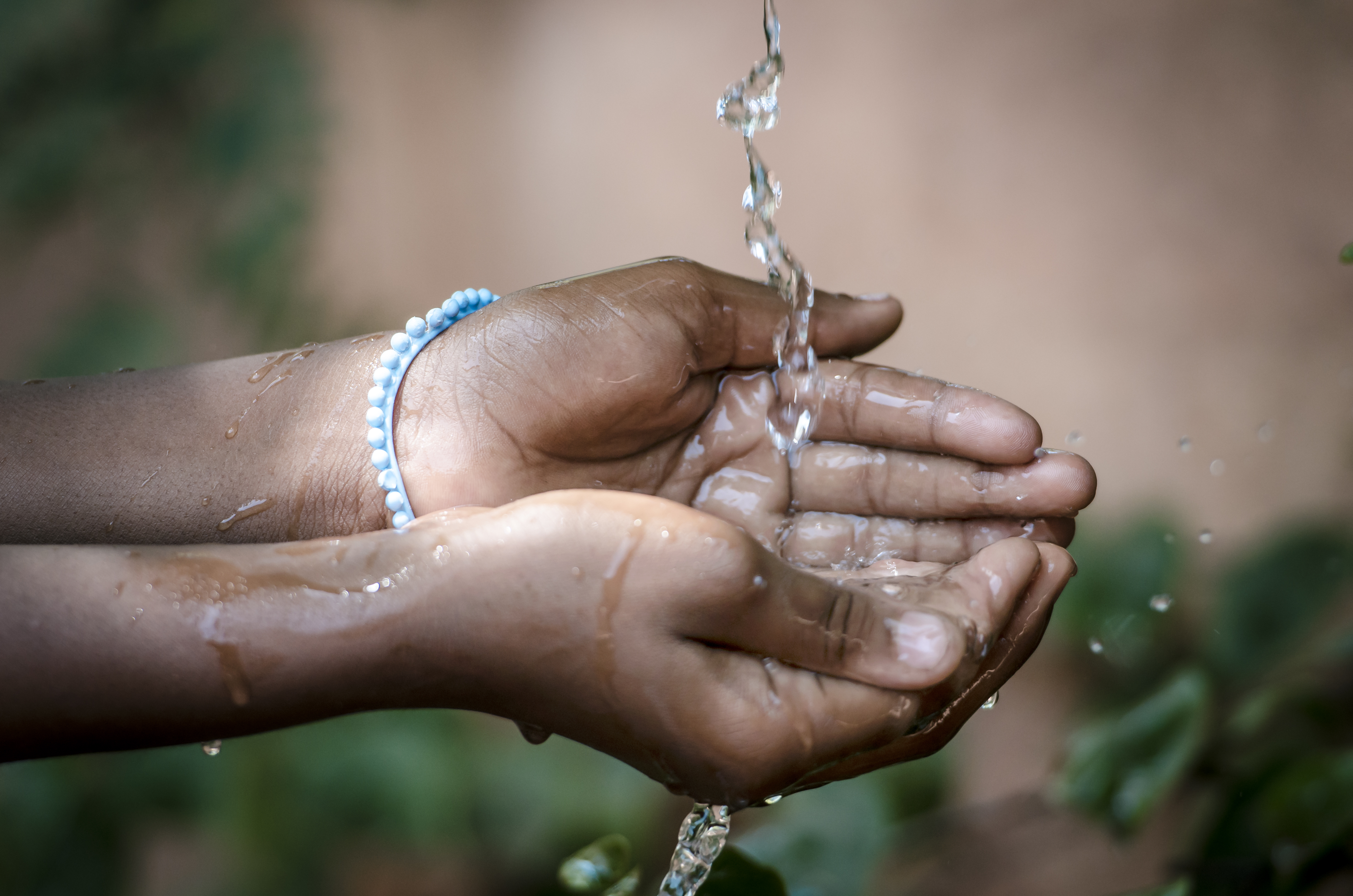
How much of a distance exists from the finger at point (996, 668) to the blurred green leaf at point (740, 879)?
0.18 meters

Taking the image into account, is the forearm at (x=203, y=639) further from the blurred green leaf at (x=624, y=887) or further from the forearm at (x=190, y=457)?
the blurred green leaf at (x=624, y=887)

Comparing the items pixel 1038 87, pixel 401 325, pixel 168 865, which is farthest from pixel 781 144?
pixel 168 865

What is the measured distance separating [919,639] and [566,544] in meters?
0.24

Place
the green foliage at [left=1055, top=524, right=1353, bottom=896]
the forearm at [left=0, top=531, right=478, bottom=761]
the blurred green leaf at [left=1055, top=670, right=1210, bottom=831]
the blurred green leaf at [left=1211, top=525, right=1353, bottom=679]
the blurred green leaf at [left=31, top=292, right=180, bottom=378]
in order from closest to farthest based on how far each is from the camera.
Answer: the forearm at [left=0, top=531, right=478, bottom=761]
the green foliage at [left=1055, top=524, right=1353, bottom=896]
the blurred green leaf at [left=1055, top=670, right=1210, bottom=831]
the blurred green leaf at [left=1211, top=525, right=1353, bottom=679]
the blurred green leaf at [left=31, top=292, right=180, bottom=378]

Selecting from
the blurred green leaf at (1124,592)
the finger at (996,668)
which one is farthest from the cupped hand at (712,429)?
the blurred green leaf at (1124,592)

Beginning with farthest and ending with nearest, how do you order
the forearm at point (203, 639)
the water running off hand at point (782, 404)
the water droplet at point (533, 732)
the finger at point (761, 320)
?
the finger at point (761, 320), the water running off hand at point (782, 404), the water droplet at point (533, 732), the forearm at point (203, 639)

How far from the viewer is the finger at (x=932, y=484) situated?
80 cm

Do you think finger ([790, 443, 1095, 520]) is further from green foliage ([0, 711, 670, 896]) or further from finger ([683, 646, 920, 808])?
green foliage ([0, 711, 670, 896])

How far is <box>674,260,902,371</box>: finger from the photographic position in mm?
906

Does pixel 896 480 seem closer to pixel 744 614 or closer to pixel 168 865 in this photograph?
pixel 744 614

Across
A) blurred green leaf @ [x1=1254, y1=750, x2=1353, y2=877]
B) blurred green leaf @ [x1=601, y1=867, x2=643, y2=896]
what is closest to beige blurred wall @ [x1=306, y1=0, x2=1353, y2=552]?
blurred green leaf @ [x1=1254, y1=750, x2=1353, y2=877]

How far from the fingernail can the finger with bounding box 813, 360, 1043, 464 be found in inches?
10.3

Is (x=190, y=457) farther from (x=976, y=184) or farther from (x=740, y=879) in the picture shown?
(x=976, y=184)

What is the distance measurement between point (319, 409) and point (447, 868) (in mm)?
847
